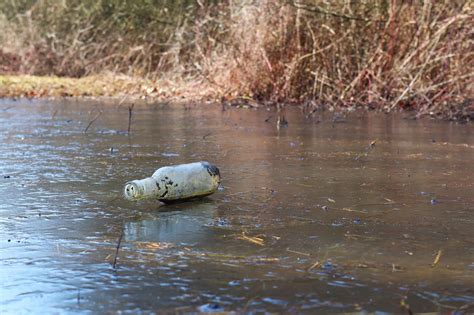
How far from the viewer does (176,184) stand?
422cm

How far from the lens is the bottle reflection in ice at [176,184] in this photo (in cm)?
410

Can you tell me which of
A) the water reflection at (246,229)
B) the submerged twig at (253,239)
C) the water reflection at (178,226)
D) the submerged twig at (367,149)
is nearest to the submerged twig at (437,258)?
the water reflection at (246,229)

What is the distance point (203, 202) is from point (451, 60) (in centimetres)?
658

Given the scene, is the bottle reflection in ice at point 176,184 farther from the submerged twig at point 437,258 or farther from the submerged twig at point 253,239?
the submerged twig at point 437,258

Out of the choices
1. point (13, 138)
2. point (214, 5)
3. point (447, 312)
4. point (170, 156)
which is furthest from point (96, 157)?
point (214, 5)

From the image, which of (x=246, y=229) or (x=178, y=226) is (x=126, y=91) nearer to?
(x=178, y=226)

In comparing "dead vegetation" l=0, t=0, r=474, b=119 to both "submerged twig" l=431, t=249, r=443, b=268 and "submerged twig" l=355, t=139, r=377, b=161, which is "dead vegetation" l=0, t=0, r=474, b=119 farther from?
"submerged twig" l=431, t=249, r=443, b=268

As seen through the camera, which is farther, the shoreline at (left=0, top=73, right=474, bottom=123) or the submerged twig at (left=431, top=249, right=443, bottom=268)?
the shoreline at (left=0, top=73, right=474, bottom=123)

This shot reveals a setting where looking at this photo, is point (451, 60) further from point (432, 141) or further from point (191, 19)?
point (191, 19)

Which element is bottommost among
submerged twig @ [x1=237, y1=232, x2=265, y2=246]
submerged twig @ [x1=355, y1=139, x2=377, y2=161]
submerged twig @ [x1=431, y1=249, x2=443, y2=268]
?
submerged twig @ [x1=431, y1=249, x2=443, y2=268]

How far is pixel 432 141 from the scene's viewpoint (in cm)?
730

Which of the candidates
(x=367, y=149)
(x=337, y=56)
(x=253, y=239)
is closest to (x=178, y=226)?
(x=253, y=239)

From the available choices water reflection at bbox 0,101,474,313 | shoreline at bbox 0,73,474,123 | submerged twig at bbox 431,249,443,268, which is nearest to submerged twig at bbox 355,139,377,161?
water reflection at bbox 0,101,474,313

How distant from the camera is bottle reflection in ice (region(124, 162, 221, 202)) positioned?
13.5 feet
